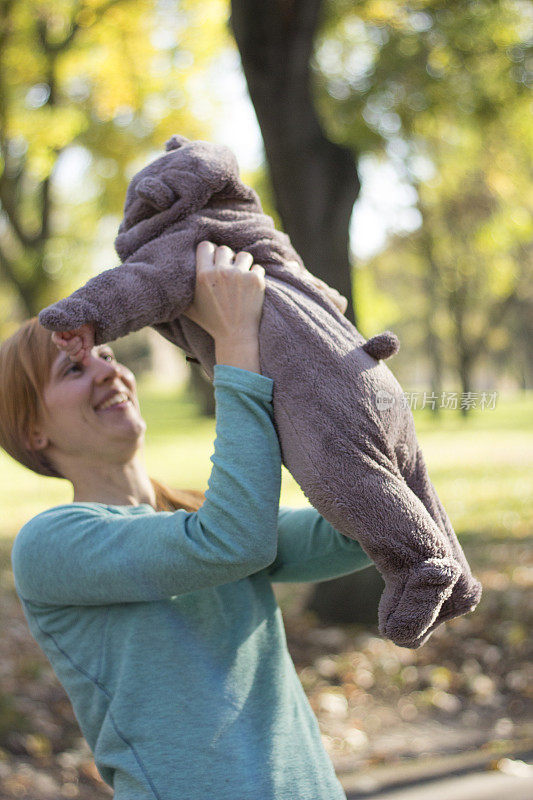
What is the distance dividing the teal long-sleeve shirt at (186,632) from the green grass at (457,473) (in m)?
3.38

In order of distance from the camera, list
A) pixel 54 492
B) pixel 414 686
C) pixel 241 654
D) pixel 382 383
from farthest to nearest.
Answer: pixel 54 492 → pixel 414 686 → pixel 241 654 → pixel 382 383

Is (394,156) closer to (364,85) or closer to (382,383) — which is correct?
(364,85)

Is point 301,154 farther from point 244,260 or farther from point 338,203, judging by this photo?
point 244,260

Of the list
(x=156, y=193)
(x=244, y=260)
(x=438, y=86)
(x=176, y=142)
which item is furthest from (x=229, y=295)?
(x=438, y=86)

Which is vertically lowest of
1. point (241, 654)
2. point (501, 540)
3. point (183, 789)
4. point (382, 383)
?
point (501, 540)

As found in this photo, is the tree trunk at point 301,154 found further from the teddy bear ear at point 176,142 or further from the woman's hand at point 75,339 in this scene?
the woman's hand at point 75,339

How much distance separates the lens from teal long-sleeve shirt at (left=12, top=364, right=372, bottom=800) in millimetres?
1323

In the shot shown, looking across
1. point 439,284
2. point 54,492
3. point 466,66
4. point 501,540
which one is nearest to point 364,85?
point 466,66

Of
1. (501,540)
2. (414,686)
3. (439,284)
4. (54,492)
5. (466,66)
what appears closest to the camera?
(414,686)

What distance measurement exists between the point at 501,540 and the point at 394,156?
5.86 meters

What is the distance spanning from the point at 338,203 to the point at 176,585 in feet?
12.6

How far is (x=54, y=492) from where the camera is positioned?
10508 millimetres

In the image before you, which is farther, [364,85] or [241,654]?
[364,85]

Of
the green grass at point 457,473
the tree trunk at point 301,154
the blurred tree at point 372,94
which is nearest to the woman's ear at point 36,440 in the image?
the blurred tree at point 372,94
